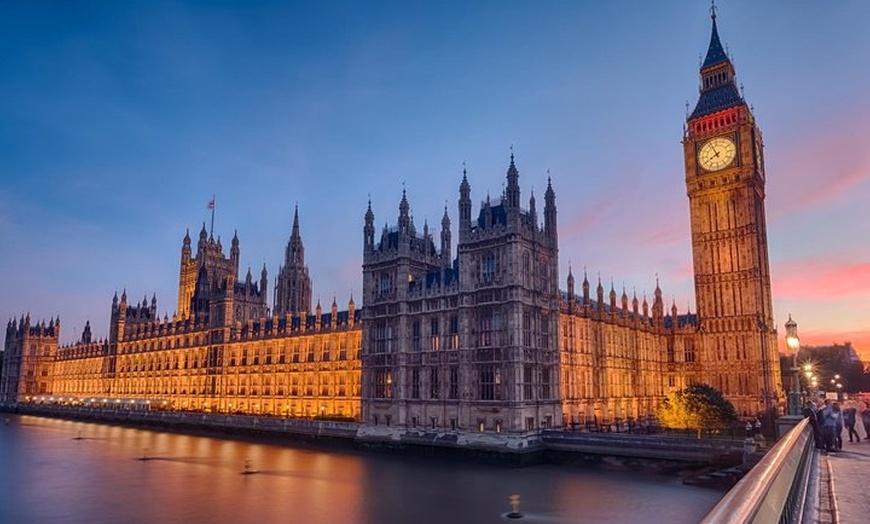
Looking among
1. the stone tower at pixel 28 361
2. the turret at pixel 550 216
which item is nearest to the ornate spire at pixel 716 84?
the turret at pixel 550 216

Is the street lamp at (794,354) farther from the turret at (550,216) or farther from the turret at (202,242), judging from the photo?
the turret at (202,242)

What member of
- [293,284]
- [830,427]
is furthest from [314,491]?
[293,284]

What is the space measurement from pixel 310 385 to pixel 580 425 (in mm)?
47524

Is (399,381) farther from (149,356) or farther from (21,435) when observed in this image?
(149,356)

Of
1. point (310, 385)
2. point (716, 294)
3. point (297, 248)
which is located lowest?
point (310, 385)

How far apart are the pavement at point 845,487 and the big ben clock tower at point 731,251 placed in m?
73.5

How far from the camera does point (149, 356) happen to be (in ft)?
454

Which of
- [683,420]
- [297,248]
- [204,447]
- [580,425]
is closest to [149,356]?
[297,248]

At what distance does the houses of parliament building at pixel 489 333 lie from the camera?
67.2m

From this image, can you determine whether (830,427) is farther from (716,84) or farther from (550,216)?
(716,84)

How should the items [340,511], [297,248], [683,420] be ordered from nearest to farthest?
[340,511], [683,420], [297,248]

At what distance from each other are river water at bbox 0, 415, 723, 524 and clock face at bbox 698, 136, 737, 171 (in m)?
63.5

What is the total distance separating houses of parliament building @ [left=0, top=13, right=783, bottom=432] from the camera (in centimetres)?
6725

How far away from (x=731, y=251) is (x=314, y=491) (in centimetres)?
7722
